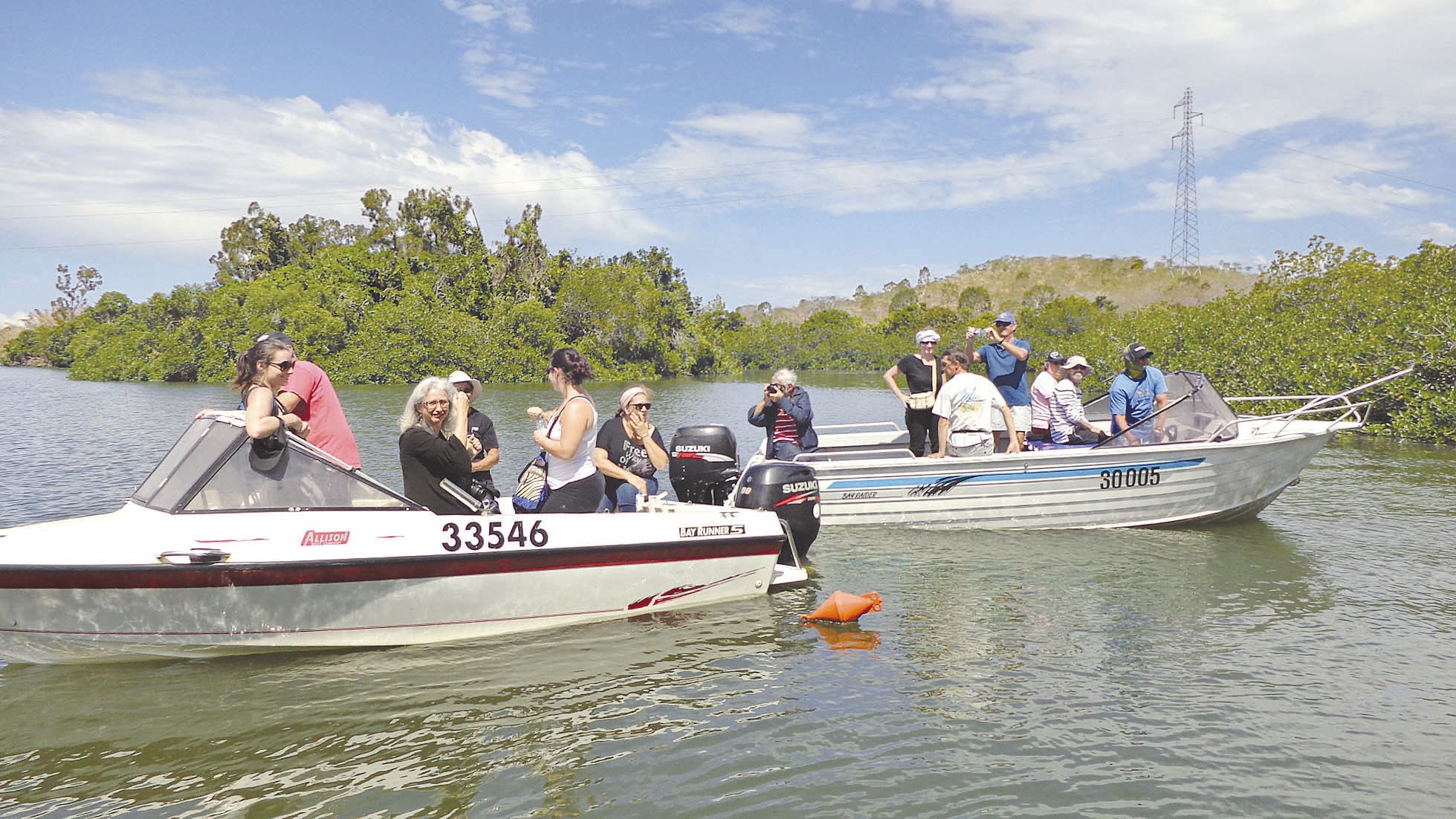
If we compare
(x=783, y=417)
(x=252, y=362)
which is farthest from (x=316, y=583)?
(x=783, y=417)

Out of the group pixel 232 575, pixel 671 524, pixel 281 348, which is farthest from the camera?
pixel 671 524

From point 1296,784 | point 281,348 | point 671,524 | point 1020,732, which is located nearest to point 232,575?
point 281,348

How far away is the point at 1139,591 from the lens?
8023mm

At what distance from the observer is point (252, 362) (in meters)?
5.68

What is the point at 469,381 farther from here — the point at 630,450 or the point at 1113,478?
the point at 1113,478

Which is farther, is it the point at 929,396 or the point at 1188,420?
the point at 1188,420

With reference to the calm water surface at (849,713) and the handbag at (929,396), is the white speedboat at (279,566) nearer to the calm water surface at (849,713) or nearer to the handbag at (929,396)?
the calm water surface at (849,713)

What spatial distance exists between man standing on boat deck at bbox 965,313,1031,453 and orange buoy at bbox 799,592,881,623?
11.5ft

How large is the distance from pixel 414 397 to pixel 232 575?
1.53 m

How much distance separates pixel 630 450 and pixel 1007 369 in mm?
5006

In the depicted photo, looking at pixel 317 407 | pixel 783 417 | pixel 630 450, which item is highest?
pixel 317 407

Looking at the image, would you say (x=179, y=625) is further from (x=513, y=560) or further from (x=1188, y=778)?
(x=1188, y=778)

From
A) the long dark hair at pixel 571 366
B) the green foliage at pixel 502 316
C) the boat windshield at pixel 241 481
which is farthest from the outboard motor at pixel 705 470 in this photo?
the green foliage at pixel 502 316

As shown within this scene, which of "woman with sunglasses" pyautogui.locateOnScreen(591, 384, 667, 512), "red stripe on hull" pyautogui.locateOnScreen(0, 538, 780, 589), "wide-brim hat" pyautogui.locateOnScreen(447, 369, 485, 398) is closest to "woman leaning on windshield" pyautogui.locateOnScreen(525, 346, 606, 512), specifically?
"woman with sunglasses" pyautogui.locateOnScreen(591, 384, 667, 512)
